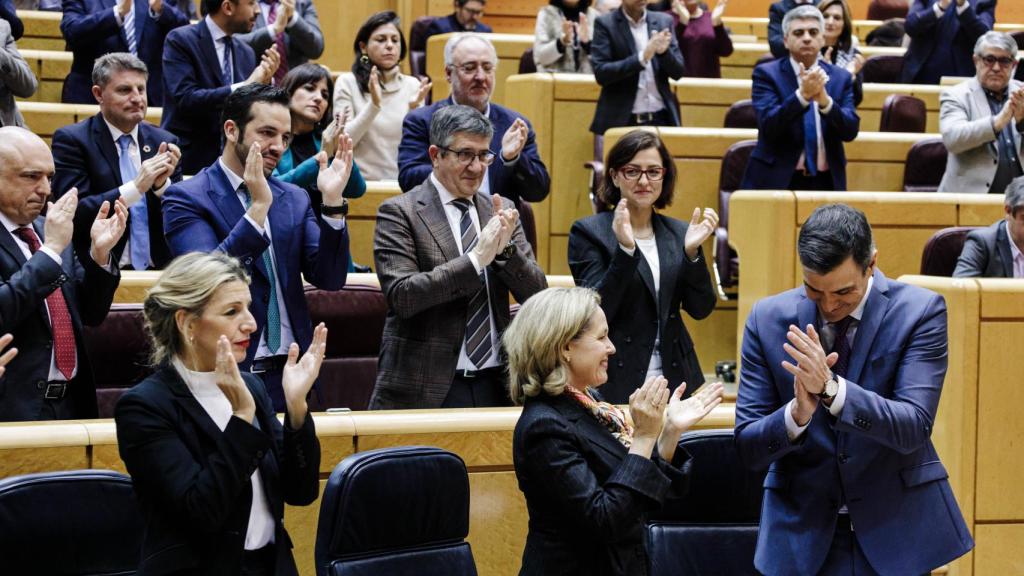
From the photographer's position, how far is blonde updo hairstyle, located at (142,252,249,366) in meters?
2.24

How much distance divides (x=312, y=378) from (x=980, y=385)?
1788 mm

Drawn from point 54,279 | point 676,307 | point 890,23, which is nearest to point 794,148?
point 676,307

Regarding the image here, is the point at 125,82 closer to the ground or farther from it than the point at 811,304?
farther from it

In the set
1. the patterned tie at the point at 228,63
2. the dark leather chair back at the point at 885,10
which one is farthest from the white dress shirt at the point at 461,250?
the dark leather chair back at the point at 885,10

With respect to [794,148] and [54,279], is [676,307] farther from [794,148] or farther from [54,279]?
[794,148]

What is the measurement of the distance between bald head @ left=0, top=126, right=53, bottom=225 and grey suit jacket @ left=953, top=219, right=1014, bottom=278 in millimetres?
2536

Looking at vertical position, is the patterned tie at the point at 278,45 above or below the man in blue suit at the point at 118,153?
above

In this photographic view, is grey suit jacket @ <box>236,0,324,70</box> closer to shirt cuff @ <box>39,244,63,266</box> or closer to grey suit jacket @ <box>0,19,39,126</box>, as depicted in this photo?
grey suit jacket @ <box>0,19,39,126</box>

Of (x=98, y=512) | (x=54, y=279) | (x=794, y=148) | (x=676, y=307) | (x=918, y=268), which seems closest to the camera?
(x=98, y=512)

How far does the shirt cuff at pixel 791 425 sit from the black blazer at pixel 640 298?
1064mm

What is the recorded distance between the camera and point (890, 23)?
27.9 ft

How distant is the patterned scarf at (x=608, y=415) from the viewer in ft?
7.70

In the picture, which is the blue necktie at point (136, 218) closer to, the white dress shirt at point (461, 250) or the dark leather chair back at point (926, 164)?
the white dress shirt at point (461, 250)

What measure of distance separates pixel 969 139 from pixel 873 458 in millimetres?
3162
